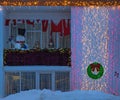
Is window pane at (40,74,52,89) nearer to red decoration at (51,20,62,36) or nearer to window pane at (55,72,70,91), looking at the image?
window pane at (55,72,70,91)

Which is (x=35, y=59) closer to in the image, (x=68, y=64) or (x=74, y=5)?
(x=68, y=64)

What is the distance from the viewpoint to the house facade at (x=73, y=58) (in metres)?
22.5

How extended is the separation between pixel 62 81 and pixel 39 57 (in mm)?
2049

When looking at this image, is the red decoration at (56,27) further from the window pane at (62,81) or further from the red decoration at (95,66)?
the red decoration at (95,66)

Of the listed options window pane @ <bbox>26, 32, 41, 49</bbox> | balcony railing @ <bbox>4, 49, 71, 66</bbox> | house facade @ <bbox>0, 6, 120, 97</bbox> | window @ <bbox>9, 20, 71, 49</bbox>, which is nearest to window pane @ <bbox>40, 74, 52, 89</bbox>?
house facade @ <bbox>0, 6, 120, 97</bbox>

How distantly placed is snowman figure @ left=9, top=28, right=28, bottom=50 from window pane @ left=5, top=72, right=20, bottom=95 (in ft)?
5.55

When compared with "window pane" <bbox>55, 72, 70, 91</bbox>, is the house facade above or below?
above

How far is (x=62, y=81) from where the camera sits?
23.2m

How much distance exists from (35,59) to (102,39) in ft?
13.6

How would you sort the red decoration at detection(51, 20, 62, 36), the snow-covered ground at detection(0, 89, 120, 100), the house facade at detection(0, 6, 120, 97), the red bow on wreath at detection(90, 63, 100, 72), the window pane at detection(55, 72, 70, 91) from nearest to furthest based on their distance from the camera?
the snow-covered ground at detection(0, 89, 120, 100) < the house facade at detection(0, 6, 120, 97) < the red bow on wreath at detection(90, 63, 100, 72) < the window pane at detection(55, 72, 70, 91) < the red decoration at detection(51, 20, 62, 36)

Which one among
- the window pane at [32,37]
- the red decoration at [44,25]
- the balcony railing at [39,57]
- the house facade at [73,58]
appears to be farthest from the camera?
the window pane at [32,37]

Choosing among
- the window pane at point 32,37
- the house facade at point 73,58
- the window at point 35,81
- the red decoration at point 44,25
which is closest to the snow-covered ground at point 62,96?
the house facade at point 73,58

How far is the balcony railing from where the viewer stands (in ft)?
74.8

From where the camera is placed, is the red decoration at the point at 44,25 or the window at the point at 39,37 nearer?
the red decoration at the point at 44,25
